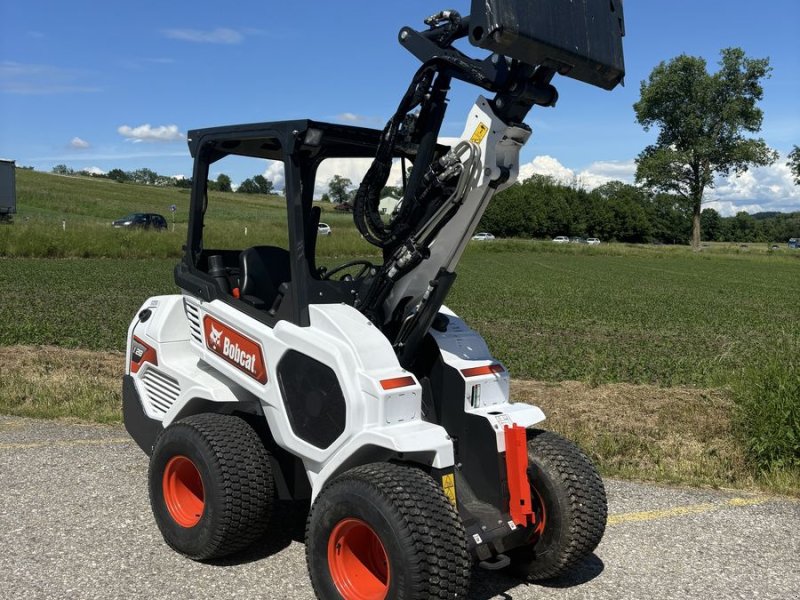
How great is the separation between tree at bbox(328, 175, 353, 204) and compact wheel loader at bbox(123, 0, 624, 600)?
0.16 metres

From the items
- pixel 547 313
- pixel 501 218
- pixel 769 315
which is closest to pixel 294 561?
pixel 547 313

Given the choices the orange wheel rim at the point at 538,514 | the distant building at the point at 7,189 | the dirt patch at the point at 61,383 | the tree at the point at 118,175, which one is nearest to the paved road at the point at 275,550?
the orange wheel rim at the point at 538,514

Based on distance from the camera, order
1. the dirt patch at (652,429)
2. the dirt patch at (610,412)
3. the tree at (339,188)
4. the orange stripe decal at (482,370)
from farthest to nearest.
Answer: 1. the dirt patch at (610,412)
2. the dirt patch at (652,429)
3. the tree at (339,188)
4. the orange stripe decal at (482,370)

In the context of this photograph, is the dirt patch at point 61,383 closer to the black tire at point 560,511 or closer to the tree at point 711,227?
the black tire at point 560,511

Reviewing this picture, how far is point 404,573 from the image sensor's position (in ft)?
11.1

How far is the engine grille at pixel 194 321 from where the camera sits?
5.06 metres

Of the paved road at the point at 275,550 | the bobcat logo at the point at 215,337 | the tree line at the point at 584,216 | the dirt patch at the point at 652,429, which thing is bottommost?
the paved road at the point at 275,550

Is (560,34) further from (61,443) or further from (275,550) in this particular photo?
(61,443)

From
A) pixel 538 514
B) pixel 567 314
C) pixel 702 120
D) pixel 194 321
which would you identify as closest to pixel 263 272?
pixel 194 321

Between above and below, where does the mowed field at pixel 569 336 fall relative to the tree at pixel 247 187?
below

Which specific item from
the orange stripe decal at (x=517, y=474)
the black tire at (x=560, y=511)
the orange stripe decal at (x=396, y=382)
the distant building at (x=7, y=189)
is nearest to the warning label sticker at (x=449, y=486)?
the orange stripe decal at (x=517, y=474)

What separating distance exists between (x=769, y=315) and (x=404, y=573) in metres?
20.2

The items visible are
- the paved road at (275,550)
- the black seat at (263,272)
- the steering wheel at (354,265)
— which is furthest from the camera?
the black seat at (263,272)

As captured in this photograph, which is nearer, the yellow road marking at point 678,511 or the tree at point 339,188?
the tree at point 339,188
